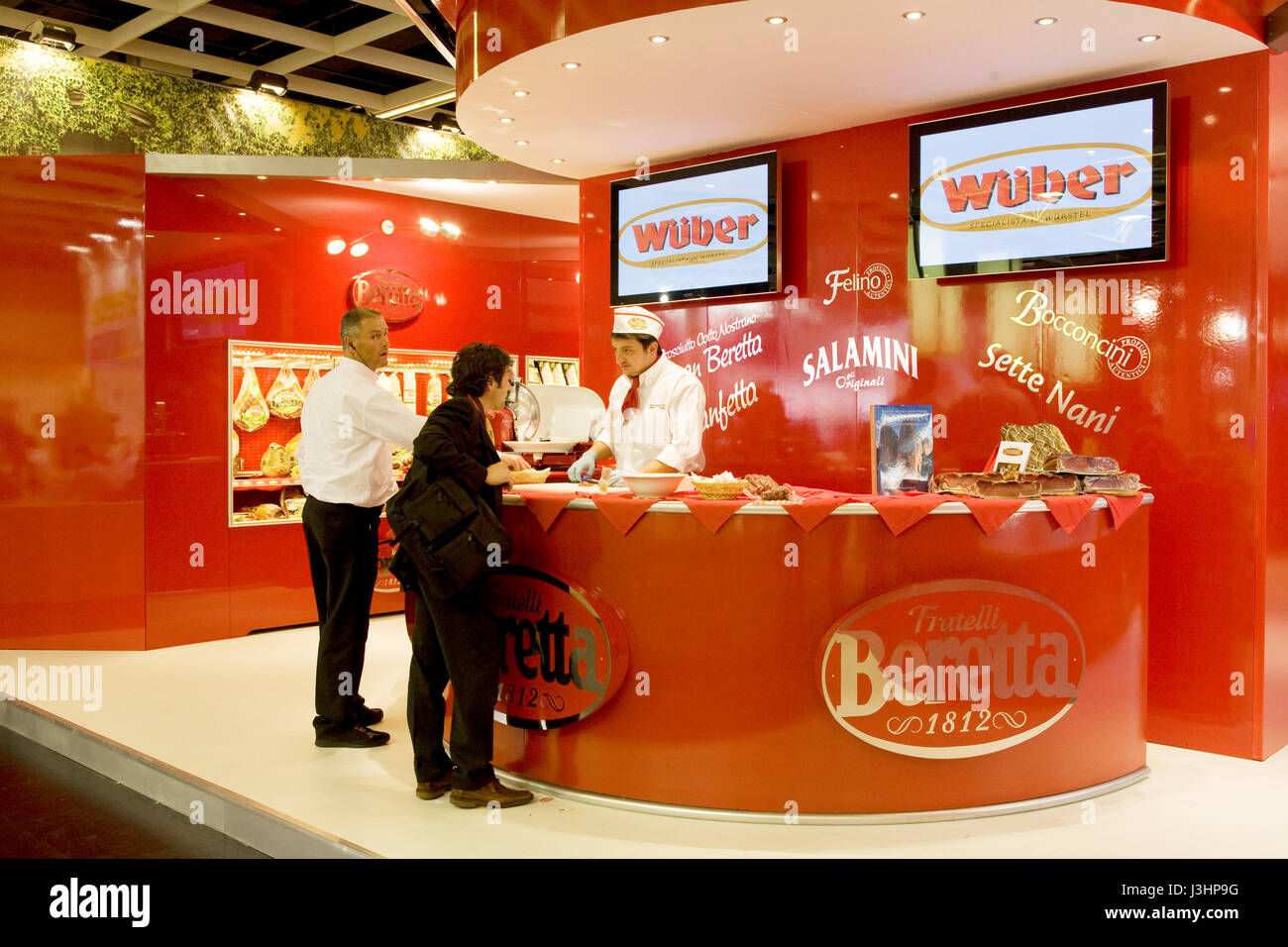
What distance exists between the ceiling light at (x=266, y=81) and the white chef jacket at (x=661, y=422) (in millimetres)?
7094

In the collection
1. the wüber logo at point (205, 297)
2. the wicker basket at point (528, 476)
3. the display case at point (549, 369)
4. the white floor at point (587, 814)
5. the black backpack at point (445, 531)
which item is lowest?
the white floor at point (587, 814)

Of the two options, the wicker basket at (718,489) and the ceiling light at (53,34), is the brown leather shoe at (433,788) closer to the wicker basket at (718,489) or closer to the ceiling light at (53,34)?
the wicker basket at (718,489)

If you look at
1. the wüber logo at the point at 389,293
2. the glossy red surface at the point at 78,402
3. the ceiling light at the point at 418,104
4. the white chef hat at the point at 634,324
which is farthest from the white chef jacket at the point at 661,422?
the ceiling light at the point at 418,104

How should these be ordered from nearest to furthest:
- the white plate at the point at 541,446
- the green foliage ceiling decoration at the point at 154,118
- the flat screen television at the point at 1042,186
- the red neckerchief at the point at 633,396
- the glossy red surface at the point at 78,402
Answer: the flat screen television at the point at 1042,186, the red neckerchief at the point at 633,396, the white plate at the point at 541,446, the glossy red surface at the point at 78,402, the green foliage ceiling decoration at the point at 154,118

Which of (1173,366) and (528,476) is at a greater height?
(1173,366)

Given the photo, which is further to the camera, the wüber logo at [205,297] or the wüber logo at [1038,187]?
the wüber logo at [205,297]

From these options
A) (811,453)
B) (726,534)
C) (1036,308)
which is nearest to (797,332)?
(811,453)

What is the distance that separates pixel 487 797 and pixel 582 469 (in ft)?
5.33

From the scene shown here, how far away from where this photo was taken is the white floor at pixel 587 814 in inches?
140

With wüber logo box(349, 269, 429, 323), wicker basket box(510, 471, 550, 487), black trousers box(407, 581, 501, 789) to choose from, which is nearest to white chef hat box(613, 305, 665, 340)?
A: wicker basket box(510, 471, 550, 487)

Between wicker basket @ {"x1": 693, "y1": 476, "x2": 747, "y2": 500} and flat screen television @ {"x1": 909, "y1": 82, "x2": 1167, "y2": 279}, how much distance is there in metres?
2.23

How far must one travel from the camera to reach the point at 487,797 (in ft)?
12.9

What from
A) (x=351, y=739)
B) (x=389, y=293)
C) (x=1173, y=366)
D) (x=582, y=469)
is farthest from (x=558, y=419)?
(x=1173, y=366)

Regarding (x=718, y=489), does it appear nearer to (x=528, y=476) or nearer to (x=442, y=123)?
(x=528, y=476)
